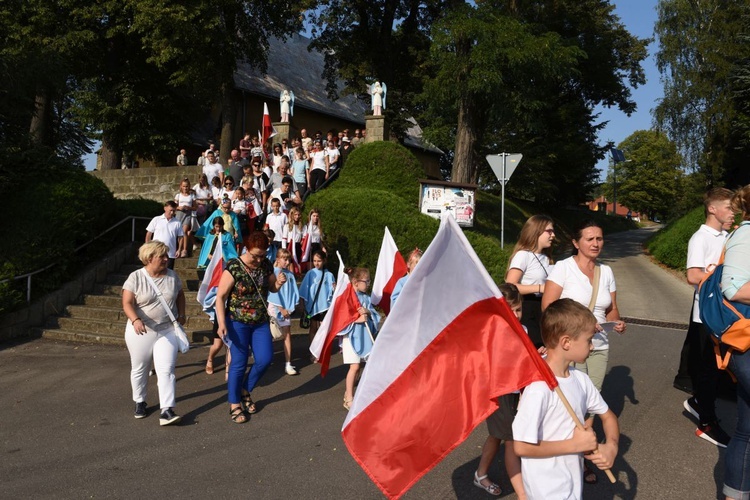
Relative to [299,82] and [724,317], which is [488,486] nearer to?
[724,317]

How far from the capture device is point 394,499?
280 centimetres

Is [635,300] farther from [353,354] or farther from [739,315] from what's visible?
[739,315]

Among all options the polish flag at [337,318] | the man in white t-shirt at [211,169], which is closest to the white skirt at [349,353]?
the polish flag at [337,318]

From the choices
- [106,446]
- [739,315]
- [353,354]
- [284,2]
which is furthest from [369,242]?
[284,2]

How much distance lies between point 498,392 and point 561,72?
18.5 m

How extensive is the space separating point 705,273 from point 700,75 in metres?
27.9

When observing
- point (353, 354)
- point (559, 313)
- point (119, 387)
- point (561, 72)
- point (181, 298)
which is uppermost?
point (561, 72)

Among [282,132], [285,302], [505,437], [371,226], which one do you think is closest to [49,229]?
[285,302]

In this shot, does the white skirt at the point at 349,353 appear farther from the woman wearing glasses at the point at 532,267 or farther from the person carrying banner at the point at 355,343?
the woman wearing glasses at the point at 532,267

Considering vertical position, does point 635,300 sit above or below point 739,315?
below

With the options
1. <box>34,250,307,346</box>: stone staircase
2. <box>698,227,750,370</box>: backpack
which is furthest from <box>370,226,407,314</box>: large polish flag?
<box>698,227,750,370</box>: backpack

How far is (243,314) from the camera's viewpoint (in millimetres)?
5980

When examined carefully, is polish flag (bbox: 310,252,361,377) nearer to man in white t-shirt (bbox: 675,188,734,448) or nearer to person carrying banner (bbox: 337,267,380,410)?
person carrying banner (bbox: 337,267,380,410)

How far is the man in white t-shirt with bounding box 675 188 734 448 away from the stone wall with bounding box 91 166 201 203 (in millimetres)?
15734
